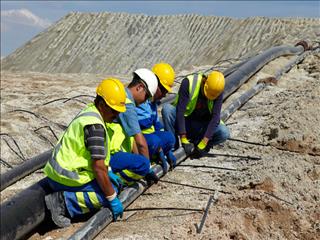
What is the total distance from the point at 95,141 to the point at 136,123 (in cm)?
89

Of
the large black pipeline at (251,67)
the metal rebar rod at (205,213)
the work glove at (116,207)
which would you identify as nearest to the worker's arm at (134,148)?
the work glove at (116,207)

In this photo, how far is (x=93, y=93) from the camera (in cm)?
1288

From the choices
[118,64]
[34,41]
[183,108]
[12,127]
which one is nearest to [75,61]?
[118,64]

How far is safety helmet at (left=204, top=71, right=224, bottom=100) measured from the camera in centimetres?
560

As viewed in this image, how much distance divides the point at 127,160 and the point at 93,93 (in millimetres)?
8492

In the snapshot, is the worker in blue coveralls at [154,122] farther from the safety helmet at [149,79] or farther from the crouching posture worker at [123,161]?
the crouching posture worker at [123,161]

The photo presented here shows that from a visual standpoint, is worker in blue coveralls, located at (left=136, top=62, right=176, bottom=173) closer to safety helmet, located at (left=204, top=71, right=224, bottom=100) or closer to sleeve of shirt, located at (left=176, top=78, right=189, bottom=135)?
sleeve of shirt, located at (left=176, top=78, right=189, bottom=135)

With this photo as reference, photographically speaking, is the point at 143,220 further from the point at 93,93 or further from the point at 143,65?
the point at 143,65

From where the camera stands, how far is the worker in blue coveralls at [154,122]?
5191mm

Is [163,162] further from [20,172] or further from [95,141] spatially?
[20,172]

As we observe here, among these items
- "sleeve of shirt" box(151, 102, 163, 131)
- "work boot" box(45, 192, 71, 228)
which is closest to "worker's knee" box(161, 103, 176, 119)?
"sleeve of shirt" box(151, 102, 163, 131)

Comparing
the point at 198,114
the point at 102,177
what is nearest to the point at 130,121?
the point at 102,177

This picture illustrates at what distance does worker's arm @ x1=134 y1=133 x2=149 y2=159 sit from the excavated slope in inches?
1014

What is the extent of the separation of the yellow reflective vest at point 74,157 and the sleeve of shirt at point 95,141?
0.20 feet
